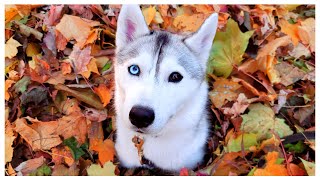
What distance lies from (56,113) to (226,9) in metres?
1.89

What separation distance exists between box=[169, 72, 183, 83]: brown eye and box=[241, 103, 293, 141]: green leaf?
0.90m

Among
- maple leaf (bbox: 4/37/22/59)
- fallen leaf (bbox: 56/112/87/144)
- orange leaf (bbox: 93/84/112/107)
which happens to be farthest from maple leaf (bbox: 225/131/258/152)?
maple leaf (bbox: 4/37/22/59)

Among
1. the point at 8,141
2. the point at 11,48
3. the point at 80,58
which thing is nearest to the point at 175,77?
the point at 80,58

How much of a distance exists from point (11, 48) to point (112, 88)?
3.36ft

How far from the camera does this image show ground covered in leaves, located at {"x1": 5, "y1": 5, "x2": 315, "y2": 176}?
384cm

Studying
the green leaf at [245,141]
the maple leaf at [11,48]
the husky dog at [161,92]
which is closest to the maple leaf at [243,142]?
the green leaf at [245,141]

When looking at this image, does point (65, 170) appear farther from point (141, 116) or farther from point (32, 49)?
point (32, 49)

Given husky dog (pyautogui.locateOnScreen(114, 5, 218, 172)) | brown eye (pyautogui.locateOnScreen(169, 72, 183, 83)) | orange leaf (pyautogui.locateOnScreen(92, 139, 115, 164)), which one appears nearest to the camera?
husky dog (pyautogui.locateOnScreen(114, 5, 218, 172))

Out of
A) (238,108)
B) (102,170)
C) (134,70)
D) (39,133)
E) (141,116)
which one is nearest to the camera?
(141,116)

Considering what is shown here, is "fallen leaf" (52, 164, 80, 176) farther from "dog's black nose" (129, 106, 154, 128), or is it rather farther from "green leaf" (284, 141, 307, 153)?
"green leaf" (284, 141, 307, 153)

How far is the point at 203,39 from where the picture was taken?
143 inches

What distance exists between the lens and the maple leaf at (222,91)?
423cm

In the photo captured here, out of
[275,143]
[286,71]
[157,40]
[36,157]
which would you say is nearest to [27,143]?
[36,157]

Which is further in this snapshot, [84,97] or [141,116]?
[84,97]
